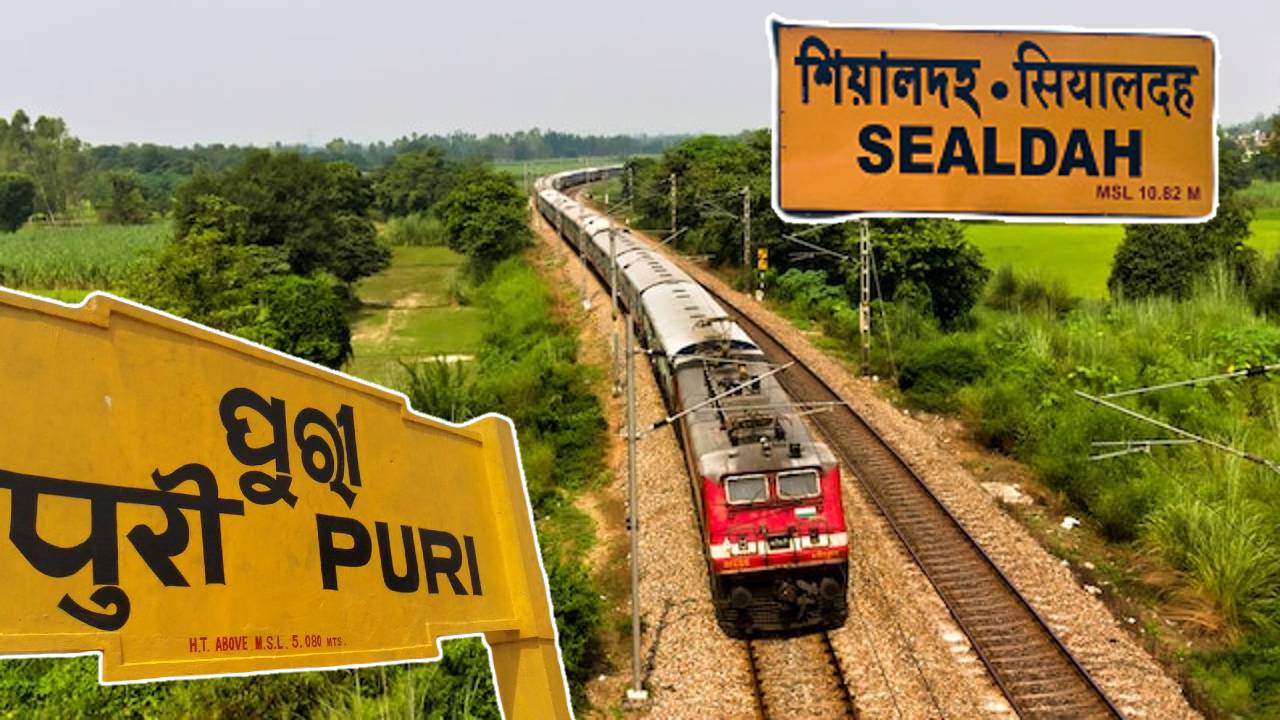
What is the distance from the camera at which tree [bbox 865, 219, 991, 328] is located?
37875 mm

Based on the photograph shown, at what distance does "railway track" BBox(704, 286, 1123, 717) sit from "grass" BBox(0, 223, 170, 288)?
34.7m

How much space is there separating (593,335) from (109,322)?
38.0m

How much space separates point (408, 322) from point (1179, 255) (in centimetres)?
3853

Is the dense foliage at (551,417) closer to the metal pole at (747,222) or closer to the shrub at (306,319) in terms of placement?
the shrub at (306,319)

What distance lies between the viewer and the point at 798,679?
51.3ft

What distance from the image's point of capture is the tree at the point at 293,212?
2176 inches

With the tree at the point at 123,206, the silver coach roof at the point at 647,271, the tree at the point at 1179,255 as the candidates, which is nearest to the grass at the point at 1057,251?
the tree at the point at 1179,255

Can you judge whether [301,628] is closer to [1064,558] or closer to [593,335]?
[1064,558]

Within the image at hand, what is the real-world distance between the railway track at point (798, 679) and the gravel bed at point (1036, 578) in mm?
1089

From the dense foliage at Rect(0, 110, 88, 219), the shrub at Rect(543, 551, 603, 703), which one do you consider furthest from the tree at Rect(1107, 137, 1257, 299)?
the dense foliage at Rect(0, 110, 88, 219)

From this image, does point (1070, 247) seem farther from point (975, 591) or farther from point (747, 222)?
point (975, 591)

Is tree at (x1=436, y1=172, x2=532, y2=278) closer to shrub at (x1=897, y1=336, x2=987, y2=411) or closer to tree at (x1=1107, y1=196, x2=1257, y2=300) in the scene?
shrub at (x1=897, y1=336, x2=987, y2=411)

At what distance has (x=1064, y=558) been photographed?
63.6 ft

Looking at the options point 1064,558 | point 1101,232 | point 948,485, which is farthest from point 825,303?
point 1101,232
